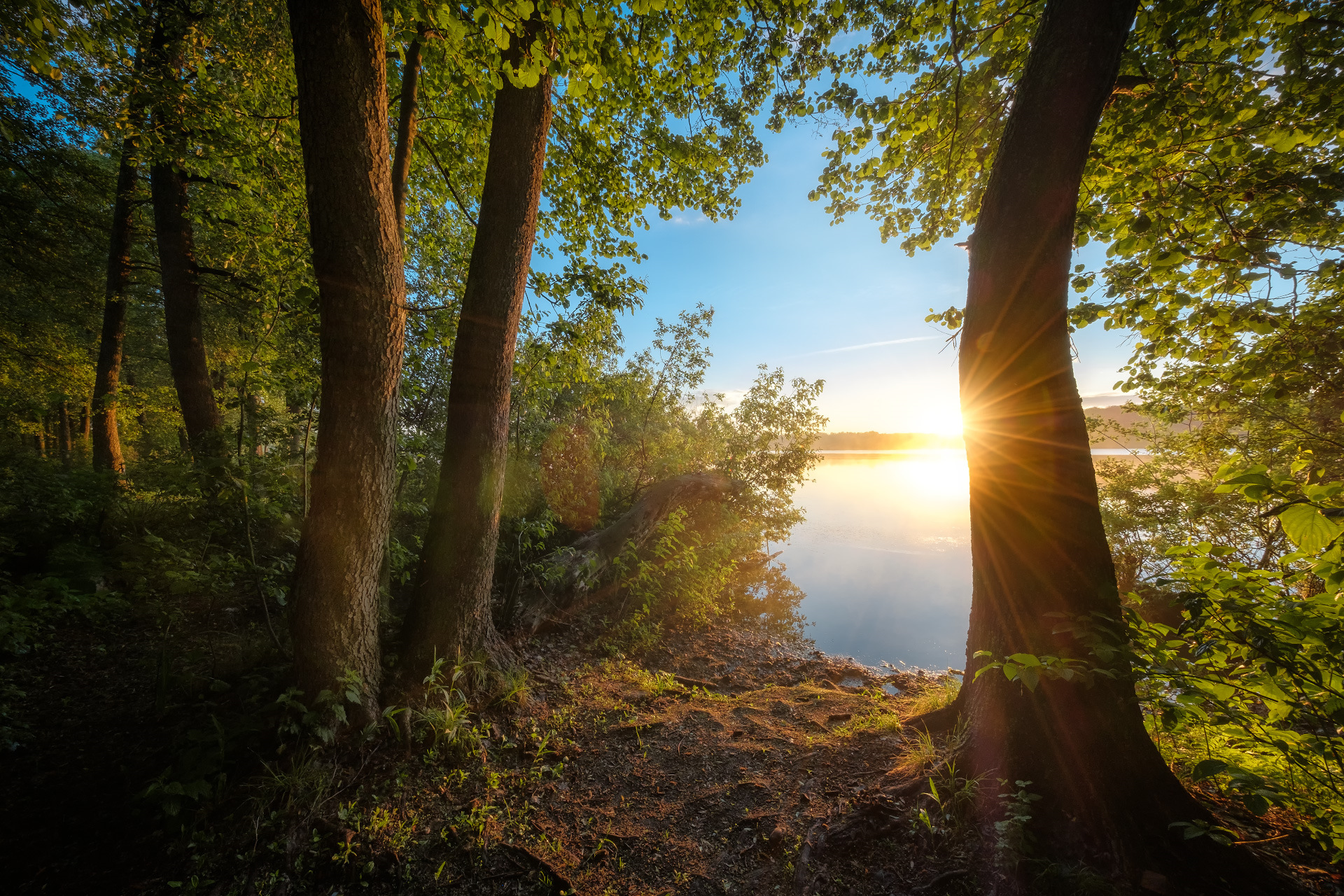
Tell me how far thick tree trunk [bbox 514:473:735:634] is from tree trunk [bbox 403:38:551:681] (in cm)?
251

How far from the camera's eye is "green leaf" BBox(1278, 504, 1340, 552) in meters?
1.55

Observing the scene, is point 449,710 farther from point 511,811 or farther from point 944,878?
point 944,878

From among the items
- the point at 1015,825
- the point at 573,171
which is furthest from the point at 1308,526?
the point at 573,171

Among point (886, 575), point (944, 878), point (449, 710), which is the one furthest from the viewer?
point (886, 575)

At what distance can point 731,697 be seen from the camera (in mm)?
4828

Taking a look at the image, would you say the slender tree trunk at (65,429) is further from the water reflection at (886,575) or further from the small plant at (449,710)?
the water reflection at (886,575)

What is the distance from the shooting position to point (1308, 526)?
5.27 ft

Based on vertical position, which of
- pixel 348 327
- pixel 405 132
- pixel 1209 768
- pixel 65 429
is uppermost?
pixel 405 132

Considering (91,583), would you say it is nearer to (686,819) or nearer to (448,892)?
(448,892)

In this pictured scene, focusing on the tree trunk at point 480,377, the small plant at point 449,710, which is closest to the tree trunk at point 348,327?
the small plant at point 449,710

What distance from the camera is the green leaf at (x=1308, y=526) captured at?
155 centimetres

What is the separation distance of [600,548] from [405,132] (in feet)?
20.8

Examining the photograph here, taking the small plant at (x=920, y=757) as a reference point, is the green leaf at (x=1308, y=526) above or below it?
above

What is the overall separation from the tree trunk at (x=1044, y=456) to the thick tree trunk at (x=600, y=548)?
5.20 m
